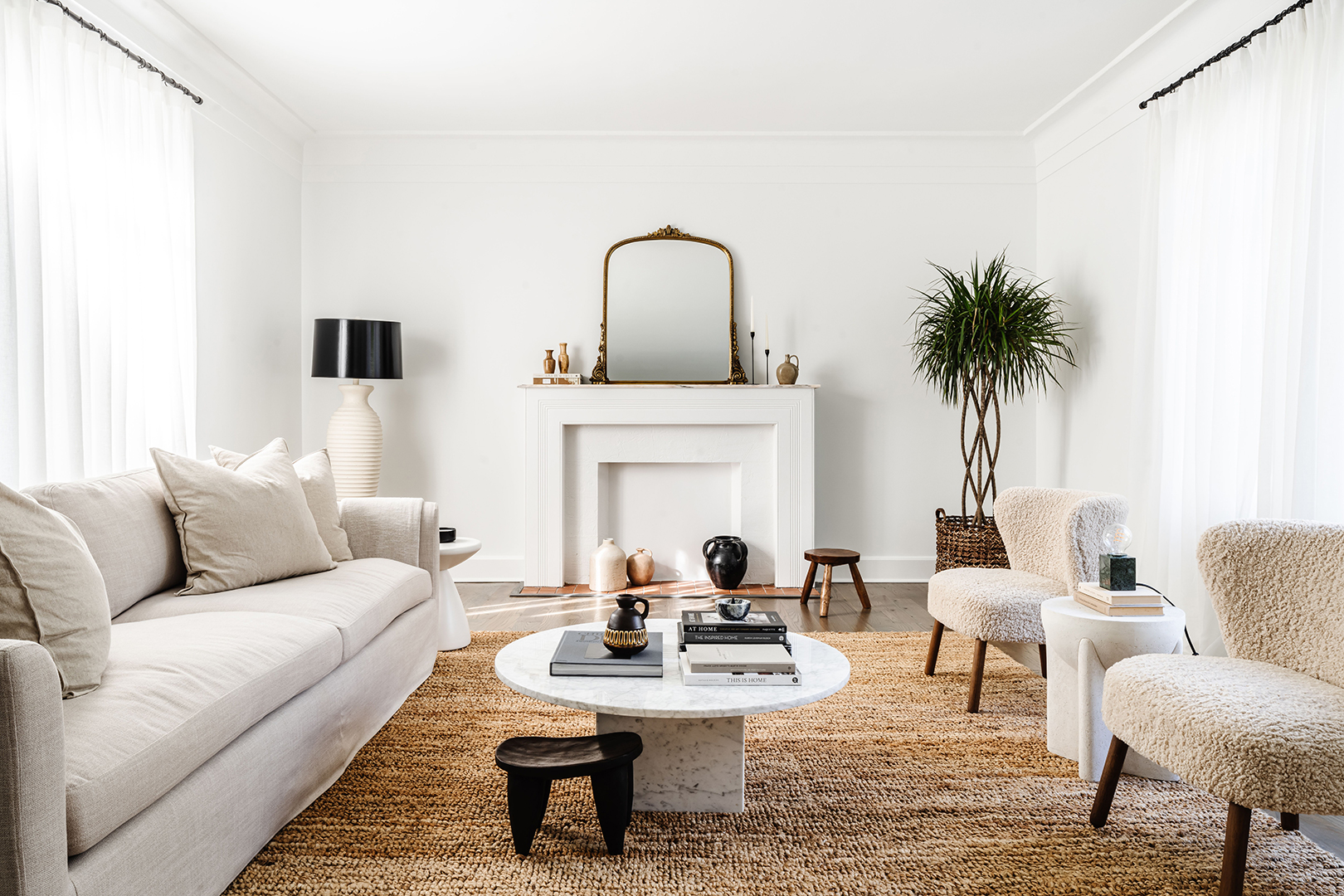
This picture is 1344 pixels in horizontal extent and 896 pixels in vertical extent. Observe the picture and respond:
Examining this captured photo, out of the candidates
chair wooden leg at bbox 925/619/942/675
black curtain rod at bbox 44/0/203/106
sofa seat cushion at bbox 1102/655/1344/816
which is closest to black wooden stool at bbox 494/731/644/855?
sofa seat cushion at bbox 1102/655/1344/816

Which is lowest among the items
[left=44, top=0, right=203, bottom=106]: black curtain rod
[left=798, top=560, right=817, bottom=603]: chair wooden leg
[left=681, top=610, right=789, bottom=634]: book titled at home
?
[left=798, top=560, right=817, bottom=603]: chair wooden leg

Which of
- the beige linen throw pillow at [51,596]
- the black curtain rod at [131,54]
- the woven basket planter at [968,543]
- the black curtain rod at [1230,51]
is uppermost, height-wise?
the black curtain rod at [1230,51]

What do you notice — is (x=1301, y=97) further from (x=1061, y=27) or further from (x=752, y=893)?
(x=752, y=893)

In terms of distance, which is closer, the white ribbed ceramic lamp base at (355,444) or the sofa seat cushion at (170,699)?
the sofa seat cushion at (170,699)

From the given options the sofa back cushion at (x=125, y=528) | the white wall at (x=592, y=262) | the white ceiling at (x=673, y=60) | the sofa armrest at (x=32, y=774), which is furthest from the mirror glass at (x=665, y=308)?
the sofa armrest at (x=32, y=774)

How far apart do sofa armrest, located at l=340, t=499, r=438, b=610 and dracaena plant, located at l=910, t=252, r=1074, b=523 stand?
8.88 ft

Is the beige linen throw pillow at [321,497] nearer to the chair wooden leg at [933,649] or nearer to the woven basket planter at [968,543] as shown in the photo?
the chair wooden leg at [933,649]

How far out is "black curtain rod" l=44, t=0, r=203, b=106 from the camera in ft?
9.18

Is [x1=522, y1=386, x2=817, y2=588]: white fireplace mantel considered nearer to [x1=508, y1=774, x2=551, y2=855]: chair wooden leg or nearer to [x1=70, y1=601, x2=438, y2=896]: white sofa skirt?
[x1=70, y1=601, x2=438, y2=896]: white sofa skirt

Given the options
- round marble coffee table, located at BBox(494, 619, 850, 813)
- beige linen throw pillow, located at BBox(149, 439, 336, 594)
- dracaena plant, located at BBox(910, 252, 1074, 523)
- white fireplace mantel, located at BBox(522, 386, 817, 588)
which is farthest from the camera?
white fireplace mantel, located at BBox(522, 386, 817, 588)

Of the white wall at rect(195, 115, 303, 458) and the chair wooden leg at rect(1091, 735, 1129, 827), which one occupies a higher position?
the white wall at rect(195, 115, 303, 458)

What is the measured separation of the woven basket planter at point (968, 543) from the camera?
4090 mm

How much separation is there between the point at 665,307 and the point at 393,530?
2.42 meters

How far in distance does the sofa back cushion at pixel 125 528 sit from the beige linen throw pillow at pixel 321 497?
0.31 metres
